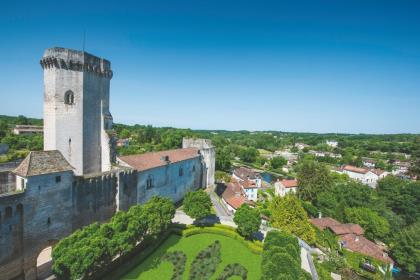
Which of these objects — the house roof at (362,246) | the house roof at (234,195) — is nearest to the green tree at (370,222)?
the house roof at (362,246)

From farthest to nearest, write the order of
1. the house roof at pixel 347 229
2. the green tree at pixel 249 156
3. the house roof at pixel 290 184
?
the green tree at pixel 249 156, the house roof at pixel 290 184, the house roof at pixel 347 229

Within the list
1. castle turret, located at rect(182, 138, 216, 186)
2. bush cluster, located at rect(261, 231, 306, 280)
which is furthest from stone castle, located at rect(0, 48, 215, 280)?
bush cluster, located at rect(261, 231, 306, 280)

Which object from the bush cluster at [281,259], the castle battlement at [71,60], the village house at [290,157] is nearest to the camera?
Result: the bush cluster at [281,259]

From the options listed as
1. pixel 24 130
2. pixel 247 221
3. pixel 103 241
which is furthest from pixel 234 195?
pixel 24 130

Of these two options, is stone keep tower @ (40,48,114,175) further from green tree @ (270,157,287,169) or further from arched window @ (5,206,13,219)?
green tree @ (270,157,287,169)

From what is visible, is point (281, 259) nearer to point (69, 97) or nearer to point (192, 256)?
point (192, 256)

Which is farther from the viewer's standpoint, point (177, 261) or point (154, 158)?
point (154, 158)

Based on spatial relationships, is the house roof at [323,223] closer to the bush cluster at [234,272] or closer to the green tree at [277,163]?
the bush cluster at [234,272]
